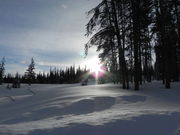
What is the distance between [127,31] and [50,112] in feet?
33.1

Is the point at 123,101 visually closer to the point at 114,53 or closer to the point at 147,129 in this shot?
the point at 147,129

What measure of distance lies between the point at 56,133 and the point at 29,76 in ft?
210

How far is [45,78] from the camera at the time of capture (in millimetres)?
82750

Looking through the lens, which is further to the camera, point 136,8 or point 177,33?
point 177,33

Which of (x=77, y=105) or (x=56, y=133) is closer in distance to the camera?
(x=56, y=133)

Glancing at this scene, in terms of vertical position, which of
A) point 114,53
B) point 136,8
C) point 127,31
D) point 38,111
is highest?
Answer: point 136,8

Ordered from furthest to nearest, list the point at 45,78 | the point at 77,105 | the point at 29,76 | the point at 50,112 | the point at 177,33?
the point at 45,78, the point at 29,76, the point at 177,33, the point at 77,105, the point at 50,112

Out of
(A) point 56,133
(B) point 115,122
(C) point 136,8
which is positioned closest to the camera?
(A) point 56,133

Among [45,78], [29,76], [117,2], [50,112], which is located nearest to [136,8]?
[117,2]

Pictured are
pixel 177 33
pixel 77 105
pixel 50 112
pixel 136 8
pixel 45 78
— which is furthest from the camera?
pixel 45 78

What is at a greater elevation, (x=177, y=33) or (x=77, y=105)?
(x=177, y=33)

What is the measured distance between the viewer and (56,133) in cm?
431

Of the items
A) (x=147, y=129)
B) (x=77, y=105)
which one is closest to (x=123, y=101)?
(x=77, y=105)

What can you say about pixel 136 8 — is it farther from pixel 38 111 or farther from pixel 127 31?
pixel 38 111
